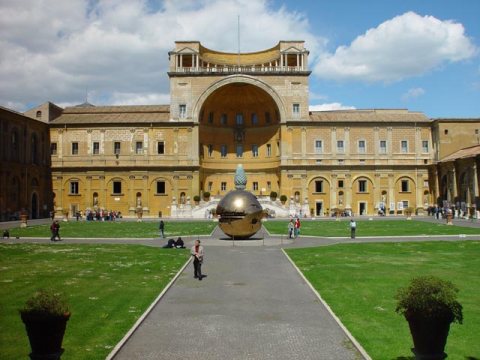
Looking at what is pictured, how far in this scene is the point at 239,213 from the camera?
31.4 meters

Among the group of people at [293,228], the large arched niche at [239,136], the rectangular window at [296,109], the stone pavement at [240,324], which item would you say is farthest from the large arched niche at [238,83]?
the stone pavement at [240,324]

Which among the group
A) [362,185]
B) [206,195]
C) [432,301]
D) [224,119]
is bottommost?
[432,301]

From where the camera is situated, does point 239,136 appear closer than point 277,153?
No

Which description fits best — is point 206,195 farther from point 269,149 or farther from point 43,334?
point 43,334

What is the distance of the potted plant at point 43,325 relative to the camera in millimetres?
7980

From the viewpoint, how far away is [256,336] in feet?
37.1

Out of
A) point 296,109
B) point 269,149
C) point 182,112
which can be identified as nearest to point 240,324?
point 296,109

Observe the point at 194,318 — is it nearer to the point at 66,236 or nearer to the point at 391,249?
the point at 391,249

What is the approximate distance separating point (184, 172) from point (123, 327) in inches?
2219

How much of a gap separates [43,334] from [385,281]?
12373 mm

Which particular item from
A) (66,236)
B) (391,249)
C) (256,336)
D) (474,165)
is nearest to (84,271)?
(256,336)

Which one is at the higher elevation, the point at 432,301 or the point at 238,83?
the point at 238,83

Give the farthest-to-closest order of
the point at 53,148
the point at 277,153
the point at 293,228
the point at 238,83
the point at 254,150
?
1. the point at 254,150
2. the point at 277,153
3. the point at 53,148
4. the point at 238,83
5. the point at 293,228

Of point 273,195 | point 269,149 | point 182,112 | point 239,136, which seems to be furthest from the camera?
→ point 239,136
